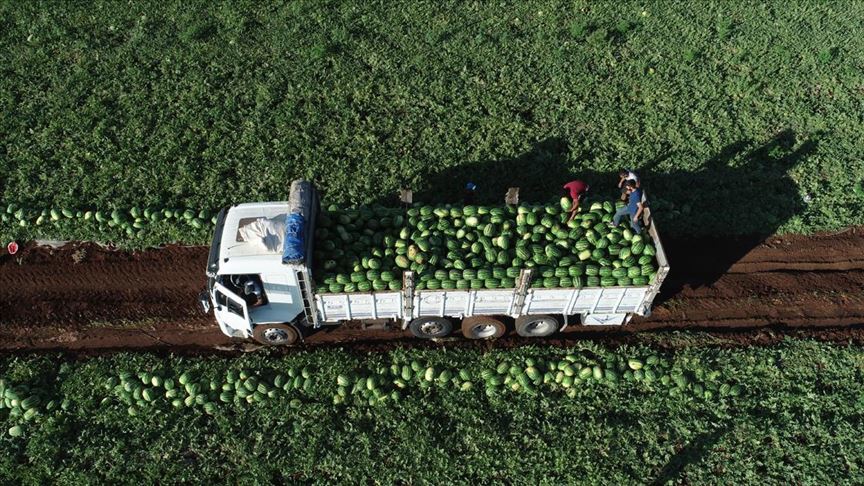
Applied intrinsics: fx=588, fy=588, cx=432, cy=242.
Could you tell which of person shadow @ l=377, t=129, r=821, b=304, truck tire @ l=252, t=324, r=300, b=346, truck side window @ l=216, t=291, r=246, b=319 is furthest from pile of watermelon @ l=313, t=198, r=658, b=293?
person shadow @ l=377, t=129, r=821, b=304

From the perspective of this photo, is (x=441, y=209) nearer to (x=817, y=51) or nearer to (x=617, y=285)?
(x=617, y=285)

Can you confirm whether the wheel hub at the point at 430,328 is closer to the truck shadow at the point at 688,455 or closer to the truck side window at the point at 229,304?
the truck side window at the point at 229,304

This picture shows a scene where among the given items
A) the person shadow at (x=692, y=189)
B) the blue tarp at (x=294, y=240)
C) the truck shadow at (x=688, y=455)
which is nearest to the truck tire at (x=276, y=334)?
the blue tarp at (x=294, y=240)

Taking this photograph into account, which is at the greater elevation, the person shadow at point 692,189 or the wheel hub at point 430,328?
the person shadow at point 692,189

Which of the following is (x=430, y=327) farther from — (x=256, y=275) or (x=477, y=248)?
(x=256, y=275)

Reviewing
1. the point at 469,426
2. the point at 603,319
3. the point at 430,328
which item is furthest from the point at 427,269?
the point at 603,319

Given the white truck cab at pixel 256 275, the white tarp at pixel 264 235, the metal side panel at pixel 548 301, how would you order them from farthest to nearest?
the metal side panel at pixel 548 301
the white tarp at pixel 264 235
the white truck cab at pixel 256 275
